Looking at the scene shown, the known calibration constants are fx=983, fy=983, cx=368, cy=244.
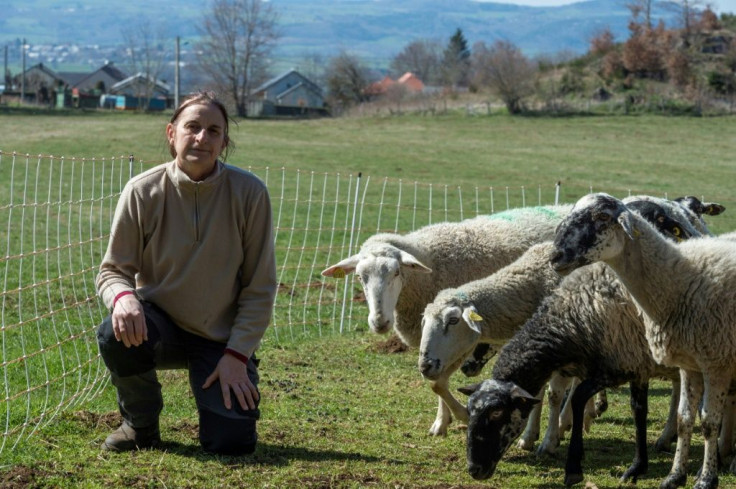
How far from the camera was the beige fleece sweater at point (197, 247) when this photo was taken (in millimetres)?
5121

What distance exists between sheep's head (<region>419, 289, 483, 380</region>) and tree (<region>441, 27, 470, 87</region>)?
281ft

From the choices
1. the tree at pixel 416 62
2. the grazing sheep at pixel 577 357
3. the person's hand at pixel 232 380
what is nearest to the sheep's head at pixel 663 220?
the grazing sheep at pixel 577 357

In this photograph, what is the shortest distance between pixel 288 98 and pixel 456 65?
65.9ft

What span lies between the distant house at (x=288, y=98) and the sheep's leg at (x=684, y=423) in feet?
203

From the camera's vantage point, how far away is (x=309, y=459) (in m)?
5.32

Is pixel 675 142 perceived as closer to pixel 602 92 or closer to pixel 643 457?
pixel 602 92

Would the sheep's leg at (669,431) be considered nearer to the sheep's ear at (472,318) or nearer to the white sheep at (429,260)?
the sheep's ear at (472,318)

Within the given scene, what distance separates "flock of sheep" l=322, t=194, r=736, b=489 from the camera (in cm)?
521

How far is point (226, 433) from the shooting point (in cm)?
512

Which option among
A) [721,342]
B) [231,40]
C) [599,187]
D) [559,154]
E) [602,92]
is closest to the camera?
[721,342]

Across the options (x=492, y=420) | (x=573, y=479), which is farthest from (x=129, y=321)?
(x=573, y=479)

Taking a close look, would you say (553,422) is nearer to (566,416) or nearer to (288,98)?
(566,416)

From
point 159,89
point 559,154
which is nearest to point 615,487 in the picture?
point 559,154

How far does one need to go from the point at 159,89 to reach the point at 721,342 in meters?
98.8
